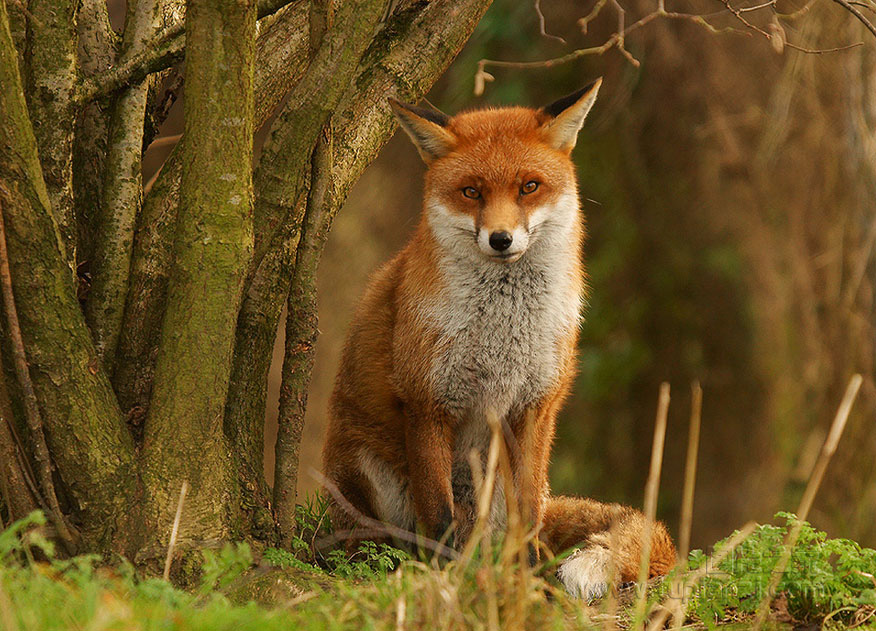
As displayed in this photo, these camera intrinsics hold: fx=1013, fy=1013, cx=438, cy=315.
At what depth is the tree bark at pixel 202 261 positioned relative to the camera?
333 cm

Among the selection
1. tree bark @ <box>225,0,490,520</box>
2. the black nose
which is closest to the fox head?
the black nose

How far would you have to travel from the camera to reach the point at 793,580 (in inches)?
125

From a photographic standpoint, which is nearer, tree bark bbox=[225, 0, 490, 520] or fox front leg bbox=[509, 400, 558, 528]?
tree bark bbox=[225, 0, 490, 520]

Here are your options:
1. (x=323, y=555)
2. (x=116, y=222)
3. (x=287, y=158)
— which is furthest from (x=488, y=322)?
(x=116, y=222)

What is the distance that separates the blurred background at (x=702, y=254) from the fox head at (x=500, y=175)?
15.1 ft

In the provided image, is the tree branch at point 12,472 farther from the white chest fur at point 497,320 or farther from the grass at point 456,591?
the white chest fur at point 497,320

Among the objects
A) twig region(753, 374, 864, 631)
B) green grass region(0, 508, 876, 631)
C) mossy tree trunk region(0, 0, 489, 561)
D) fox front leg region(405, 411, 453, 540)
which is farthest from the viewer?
fox front leg region(405, 411, 453, 540)

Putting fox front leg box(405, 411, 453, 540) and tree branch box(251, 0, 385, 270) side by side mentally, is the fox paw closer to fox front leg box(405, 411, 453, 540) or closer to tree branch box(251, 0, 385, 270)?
fox front leg box(405, 411, 453, 540)

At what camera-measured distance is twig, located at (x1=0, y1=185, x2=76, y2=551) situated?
122 inches

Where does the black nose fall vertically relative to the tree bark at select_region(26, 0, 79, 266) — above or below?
below

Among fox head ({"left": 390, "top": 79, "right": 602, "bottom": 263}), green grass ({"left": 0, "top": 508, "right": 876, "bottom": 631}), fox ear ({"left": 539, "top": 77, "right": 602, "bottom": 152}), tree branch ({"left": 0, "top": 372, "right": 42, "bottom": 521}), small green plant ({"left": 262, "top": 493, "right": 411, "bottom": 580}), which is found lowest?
small green plant ({"left": 262, "top": 493, "right": 411, "bottom": 580})

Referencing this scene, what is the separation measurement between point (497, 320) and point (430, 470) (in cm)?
67

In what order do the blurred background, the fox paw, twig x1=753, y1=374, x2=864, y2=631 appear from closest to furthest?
twig x1=753, y1=374, x2=864, y2=631 → the fox paw → the blurred background

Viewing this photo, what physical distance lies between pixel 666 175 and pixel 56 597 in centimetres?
857
